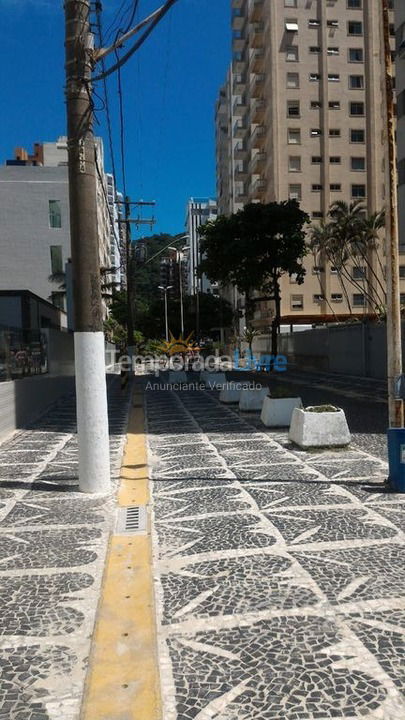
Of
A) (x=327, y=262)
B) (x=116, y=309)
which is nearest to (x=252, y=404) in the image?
(x=327, y=262)

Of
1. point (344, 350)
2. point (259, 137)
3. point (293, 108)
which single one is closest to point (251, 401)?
point (344, 350)

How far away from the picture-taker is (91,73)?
6.26 meters

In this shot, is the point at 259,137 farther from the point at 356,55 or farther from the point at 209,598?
the point at 209,598

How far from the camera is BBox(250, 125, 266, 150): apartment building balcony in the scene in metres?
56.8

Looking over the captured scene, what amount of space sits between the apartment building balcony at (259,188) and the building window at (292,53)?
1084 cm

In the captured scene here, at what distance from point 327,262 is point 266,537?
167ft

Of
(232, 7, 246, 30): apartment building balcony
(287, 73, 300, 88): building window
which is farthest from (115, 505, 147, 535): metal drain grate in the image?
(232, 7, 246, 30): apartment building balcony

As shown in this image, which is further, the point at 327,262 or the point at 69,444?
the point at 327,262

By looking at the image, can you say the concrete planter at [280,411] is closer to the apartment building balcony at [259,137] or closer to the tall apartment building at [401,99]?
the tall apartment building at [401,99]

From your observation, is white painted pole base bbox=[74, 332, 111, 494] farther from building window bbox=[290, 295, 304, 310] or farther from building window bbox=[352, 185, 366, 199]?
building window bbox=[352, 185, 366, 199]

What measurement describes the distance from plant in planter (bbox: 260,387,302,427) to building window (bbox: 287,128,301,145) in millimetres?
48163

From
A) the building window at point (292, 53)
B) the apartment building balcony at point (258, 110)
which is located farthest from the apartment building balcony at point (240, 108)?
the building window at point (292, 53)

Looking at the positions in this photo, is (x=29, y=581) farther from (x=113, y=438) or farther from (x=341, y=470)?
(x=113, y=438)

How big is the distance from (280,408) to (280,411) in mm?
54
